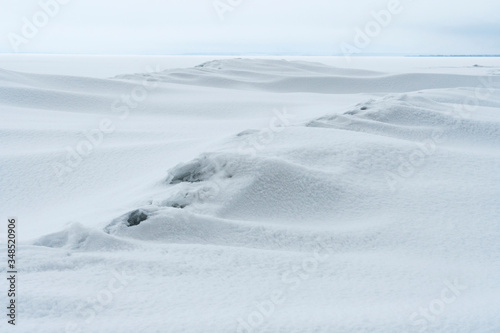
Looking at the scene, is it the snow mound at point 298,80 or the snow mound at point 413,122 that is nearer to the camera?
the snow mound at point 413,122

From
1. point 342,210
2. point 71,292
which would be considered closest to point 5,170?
point 71,292

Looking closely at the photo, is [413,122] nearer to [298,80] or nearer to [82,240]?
[82,240]

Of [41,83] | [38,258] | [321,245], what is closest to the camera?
[38,258]

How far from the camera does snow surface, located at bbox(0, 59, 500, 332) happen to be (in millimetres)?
1330

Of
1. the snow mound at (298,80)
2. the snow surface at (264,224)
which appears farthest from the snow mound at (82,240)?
the snow mound at (298,80)

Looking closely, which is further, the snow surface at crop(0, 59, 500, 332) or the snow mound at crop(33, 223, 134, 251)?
the snow mound at crop(33, 223, 134, 251)

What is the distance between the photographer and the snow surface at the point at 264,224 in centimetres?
133

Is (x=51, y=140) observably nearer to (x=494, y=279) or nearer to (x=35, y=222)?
(x=35, y=222)

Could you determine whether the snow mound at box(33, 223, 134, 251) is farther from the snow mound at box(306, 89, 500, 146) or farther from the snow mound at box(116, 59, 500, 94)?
the snow mound at box(116, 59, 500, 94)

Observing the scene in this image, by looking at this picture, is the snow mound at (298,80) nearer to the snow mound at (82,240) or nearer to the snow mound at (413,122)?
the snow mound at (413,122)

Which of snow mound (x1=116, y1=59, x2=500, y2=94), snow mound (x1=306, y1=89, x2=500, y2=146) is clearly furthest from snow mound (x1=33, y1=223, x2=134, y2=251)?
snow mound (x1=116, y1=59, x2=500, y2=94)

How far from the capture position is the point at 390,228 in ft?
6.47

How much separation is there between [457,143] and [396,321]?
2256 mm

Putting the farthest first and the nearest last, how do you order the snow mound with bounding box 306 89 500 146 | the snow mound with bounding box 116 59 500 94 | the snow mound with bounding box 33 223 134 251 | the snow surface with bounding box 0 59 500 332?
the snow mound with bounding box 116 59 500 94, the snow mound with bounding box 306 89 500 146, the snow mound with bounding box 33 223 134 251, the snow surface with bounding box 0 59 500 332
